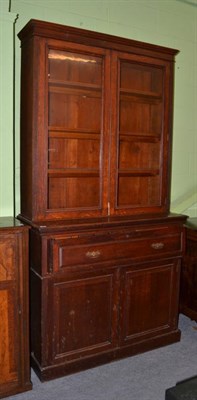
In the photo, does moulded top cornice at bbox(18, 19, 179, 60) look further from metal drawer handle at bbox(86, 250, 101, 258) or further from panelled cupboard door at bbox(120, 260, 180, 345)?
panelled cupboard door at bbox(120, 260, 180, 345)

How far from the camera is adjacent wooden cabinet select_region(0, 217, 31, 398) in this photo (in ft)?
6.70

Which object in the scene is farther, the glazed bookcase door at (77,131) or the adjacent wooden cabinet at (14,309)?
the glazed bookcase door at (77,131)

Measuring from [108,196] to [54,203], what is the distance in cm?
39

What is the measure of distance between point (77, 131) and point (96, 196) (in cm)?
49

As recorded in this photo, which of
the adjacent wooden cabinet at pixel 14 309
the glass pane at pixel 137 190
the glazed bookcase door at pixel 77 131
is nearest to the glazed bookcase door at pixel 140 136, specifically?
the glass pane at pixel 137 190

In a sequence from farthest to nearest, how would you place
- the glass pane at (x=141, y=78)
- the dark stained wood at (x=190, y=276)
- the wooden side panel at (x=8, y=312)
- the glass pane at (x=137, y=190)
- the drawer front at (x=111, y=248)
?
the dark stained wood at (x=190, y=276) → the glass pane at (x=137, y=190) → the glass pane at (x=141, y=78) → the drawer front at (x=111, y=248) → the wooden side panel at (x=8, y=312)

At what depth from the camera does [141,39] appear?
2.97 m

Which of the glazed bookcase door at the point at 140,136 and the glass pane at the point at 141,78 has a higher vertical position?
the glass pane at the point at 141,78

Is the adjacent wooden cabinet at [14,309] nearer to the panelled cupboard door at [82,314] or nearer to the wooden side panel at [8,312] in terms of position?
the wooden side panel at [8,312]

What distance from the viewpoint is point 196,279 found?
297 centimetres

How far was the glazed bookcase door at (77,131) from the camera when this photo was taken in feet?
7.59

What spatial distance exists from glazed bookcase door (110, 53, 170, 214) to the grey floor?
3.40 ft

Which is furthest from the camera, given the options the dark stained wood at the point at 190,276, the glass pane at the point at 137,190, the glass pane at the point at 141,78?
the dark stained wood at the point at 190,276

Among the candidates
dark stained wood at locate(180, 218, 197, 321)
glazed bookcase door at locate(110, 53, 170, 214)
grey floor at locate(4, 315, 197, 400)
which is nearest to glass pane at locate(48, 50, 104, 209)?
glazed bookcase door at locate(110, 53, 170, 214)
